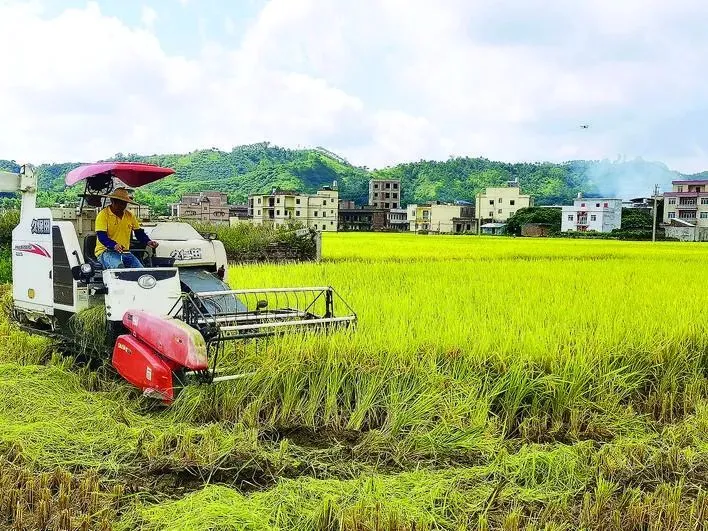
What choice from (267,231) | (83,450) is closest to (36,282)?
(83,450)

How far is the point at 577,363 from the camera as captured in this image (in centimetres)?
482

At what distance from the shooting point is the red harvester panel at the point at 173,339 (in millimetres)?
4266

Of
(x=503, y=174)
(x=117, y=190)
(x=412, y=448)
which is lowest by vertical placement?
(x=412, y=448)

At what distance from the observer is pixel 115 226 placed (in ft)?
19.4

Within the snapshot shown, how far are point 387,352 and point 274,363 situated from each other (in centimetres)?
82

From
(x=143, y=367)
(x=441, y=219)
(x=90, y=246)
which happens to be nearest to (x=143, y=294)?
(x=143, y=367)

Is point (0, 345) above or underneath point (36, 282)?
underneath

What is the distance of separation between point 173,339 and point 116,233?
195 centimetres

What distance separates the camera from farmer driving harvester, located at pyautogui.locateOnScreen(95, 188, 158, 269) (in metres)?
5.75

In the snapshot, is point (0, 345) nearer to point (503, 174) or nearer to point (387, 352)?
point (387, 352)

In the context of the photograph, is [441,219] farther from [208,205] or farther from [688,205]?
[208,205]

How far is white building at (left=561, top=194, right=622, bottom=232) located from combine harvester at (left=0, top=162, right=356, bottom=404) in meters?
58.1

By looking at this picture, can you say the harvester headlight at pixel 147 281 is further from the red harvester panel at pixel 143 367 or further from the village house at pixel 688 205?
the village house at pixel 688 205

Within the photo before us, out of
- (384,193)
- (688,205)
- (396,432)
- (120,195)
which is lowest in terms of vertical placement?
(396,432)
